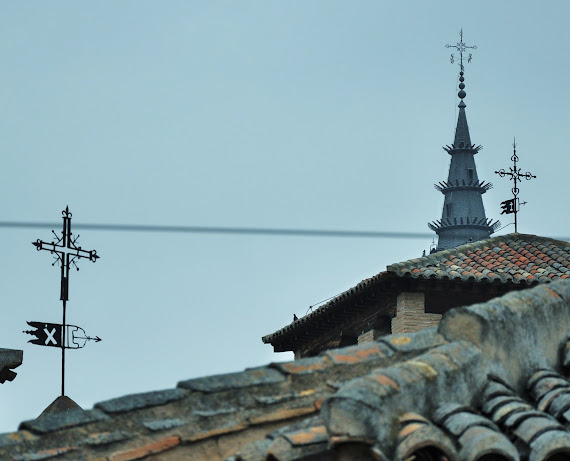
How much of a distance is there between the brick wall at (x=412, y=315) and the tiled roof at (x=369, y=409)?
17.4m

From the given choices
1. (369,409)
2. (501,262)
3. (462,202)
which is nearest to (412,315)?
(501,262)

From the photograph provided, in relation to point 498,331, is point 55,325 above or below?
above

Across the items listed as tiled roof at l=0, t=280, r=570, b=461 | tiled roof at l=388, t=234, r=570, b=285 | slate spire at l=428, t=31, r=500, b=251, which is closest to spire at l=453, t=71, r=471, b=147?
slate spire at l=428, t=31, r=500, b=251

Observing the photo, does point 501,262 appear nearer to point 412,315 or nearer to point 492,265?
point 492,265

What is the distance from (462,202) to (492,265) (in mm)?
42732

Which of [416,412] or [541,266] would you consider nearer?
[416,412]

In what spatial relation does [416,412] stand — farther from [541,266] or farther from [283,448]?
[541,266]

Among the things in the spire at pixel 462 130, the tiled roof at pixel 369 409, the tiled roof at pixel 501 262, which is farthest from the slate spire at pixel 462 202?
the tiled roof at pixel 369 409

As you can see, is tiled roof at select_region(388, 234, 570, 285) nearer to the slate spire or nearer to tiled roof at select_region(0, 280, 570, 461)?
tiled roof at select_region(0, 280, 570, 461)

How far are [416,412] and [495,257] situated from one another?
19588mm

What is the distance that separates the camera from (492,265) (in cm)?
2491

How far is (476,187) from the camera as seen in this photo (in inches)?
2665

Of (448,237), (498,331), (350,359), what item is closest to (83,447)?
(350,359)

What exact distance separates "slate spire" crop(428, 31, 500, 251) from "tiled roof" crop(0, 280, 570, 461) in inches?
2318
